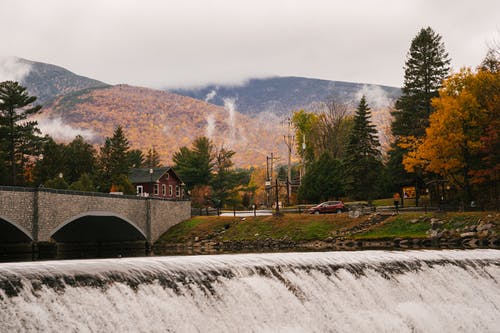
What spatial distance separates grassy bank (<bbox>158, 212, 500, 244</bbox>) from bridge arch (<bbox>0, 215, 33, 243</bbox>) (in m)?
16.9

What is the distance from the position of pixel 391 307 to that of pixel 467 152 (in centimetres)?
3342

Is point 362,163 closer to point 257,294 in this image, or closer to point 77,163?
point 257,294

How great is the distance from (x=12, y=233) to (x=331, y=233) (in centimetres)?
2620

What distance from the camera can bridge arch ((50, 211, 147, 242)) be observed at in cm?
4723

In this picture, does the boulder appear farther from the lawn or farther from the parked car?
the parked car

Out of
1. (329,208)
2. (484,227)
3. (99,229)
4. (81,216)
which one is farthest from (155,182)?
(484,227)

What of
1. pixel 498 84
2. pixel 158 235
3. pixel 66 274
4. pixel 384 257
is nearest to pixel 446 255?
pixel 384 257

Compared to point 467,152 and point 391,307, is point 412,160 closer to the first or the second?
point 467,152

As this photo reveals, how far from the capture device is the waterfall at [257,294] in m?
14.4

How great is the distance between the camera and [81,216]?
141 ft

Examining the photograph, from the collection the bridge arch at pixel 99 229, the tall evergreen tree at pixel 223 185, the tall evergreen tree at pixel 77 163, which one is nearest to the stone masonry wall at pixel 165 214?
the bridge arch at pixel 99 229

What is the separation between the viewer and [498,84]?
4988cm

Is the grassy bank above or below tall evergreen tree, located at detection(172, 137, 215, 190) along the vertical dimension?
below

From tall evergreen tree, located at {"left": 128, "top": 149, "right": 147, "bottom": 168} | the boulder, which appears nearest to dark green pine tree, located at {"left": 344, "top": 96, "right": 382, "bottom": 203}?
the boulder
